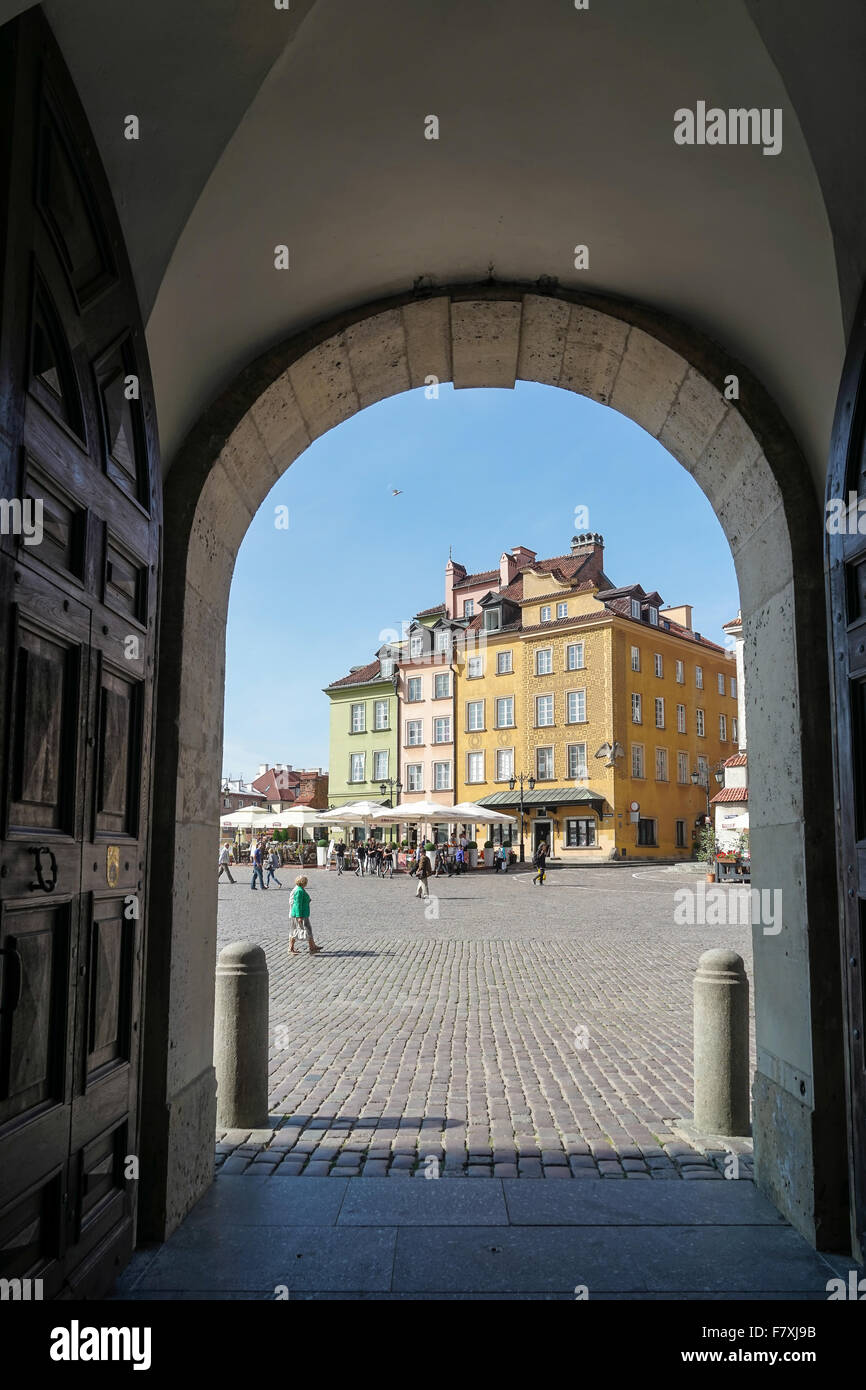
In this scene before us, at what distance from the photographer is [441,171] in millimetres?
4633

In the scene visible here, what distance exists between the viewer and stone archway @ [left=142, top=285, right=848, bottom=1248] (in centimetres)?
442

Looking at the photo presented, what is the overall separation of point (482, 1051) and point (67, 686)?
613 cm

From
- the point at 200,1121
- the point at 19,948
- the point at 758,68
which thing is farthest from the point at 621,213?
the point at 200,1121

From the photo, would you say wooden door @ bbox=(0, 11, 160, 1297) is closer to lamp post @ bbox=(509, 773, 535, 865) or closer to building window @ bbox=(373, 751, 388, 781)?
lamp post @ bbox=(509, 773, 535, 865)

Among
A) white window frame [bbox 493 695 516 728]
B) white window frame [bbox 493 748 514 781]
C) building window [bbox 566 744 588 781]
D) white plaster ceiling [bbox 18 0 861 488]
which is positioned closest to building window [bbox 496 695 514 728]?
white window frame [bbox 493 695 516 728]

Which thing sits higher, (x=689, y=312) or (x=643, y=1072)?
(x=689, y=312)

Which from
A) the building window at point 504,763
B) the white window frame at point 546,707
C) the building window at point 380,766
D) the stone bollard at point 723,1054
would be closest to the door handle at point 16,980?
the stone bollard at point 723,1054

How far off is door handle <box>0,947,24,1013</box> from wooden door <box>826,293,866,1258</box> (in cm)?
285

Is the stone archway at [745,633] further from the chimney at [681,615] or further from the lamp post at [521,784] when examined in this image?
the chimney at [681,615]

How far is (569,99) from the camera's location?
166 inches

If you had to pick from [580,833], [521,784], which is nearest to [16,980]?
[521,784]

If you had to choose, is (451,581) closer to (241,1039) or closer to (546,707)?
(546,707)
